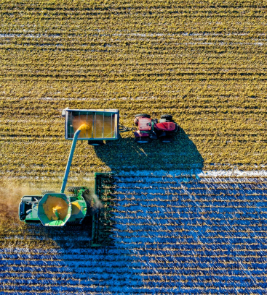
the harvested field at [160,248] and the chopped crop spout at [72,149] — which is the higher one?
the chopped crop spout at [72,149]

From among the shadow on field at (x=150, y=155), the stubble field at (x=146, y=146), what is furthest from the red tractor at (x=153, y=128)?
the stubble field at (x=146, y=146)

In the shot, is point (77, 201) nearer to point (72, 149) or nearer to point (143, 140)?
point (72, 149)

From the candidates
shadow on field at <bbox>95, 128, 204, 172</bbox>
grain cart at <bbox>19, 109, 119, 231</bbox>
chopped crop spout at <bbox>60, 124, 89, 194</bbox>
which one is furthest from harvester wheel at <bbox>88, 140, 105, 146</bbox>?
chopped crop spout at <bbox>60, 124, 89, 194</bbox>

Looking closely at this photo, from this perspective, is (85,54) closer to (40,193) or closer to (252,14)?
(40,193)

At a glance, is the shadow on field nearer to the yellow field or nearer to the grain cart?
the yellow field

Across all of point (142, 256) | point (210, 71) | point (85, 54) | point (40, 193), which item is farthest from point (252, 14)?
point (40, 193)

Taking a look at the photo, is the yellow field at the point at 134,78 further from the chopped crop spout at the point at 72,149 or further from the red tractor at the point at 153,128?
the chopped crop spout at the point at 72,149
